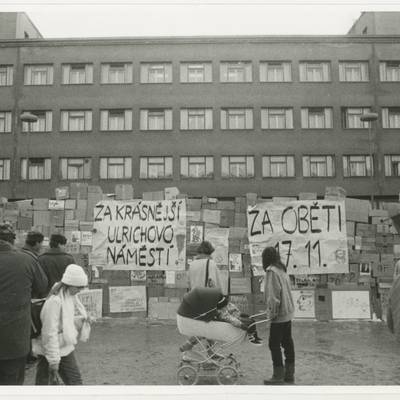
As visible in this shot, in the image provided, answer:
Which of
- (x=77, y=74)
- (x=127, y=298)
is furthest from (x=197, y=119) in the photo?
(x=127, y=298)

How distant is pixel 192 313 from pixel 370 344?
439 cm

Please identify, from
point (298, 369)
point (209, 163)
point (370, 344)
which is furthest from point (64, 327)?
point (209, 163)

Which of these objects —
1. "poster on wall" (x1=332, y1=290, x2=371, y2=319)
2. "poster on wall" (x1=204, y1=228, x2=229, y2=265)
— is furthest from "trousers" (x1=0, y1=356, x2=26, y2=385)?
"poster on wall" (x1=332, y1=290, x2=371, y2=319)

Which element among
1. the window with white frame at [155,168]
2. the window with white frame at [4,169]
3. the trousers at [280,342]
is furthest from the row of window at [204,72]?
the trousers at [280,342]

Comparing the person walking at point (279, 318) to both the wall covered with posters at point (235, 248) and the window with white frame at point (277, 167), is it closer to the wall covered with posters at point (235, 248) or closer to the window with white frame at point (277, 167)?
the wall covered with posters at point (235, 248)

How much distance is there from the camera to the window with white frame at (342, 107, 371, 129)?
41406mm

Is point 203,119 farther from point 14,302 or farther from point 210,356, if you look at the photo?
point 14,302

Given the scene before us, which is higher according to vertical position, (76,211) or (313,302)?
(76,211)

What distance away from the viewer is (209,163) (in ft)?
133

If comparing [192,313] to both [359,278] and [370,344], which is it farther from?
[359,278]

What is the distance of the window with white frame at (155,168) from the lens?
4041cm

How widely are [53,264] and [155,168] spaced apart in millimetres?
32841
